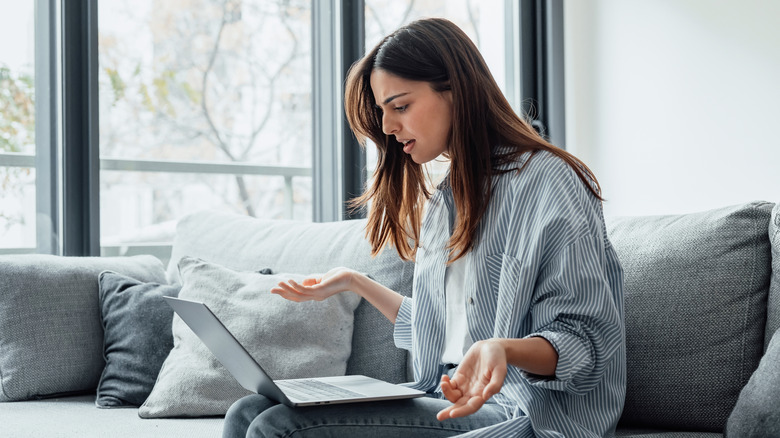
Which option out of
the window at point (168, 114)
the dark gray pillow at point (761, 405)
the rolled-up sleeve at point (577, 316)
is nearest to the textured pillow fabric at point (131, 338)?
the window at point (168, 114)

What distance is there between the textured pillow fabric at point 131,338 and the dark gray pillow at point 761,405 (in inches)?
49.1

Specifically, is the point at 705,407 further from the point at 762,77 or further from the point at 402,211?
the point at 762,77

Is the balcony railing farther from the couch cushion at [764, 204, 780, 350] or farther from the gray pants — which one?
the couch cushion at [764, 204, 780, 350]

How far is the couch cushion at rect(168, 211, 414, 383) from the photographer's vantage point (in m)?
1.83

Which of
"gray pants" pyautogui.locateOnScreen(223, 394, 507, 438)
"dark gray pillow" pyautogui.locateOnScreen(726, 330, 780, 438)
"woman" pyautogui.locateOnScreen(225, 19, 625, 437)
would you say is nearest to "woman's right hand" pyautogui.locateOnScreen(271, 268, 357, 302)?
"woman" pyautogui.locateOnScreen(225, 19, 625, 437)

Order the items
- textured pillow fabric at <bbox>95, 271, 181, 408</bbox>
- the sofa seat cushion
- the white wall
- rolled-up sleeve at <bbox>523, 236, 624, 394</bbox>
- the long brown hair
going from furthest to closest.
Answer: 1. the white wall
2. textured pillow fabric at <bbox>95, 271, 181, 408</bbox>
3. the sofa seat cushion
4. the long brown hair
5. rolled-up sleeve at <bbox>523, 236, 624, 394</bbox>

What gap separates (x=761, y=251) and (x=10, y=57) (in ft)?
6.61

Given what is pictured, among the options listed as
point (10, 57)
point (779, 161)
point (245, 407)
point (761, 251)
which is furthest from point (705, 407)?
point (10, 57)

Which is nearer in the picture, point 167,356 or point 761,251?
point 761,251

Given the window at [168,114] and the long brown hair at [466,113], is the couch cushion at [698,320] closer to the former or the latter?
the long brown hair at [466,113]

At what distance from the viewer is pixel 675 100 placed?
2848 millimetres

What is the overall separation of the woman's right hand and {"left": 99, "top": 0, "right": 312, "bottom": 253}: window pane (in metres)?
1.20

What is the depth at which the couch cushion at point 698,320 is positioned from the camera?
1.45 meters

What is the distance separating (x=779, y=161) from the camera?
8.24 feet
